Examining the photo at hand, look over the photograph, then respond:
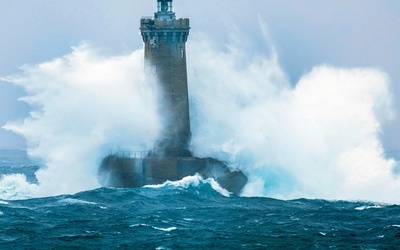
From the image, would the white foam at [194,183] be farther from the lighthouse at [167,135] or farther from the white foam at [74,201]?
the white foam at [74,201]

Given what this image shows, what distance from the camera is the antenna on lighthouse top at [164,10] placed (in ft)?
144

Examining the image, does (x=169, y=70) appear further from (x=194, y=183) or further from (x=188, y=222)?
(x=188, y=222)

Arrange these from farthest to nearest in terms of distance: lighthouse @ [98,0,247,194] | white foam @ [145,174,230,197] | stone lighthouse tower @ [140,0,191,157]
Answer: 1. stone lighthouse tower @ [140,0,191,157]
2. lighthouse @ [98,0,247,194]
3. white foam @ [145,174,230,197]

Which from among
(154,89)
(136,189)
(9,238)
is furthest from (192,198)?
(9,238)

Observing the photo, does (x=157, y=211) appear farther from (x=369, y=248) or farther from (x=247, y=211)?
(x=369, y=248)

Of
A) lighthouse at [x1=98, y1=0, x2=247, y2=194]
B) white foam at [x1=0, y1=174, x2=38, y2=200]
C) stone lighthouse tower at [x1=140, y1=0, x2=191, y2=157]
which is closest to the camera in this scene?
white foam at [x1=0, y1=174, x2=38, y2=200]

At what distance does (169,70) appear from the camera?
4356 cm

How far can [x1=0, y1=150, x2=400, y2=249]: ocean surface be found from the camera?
27.2 meters

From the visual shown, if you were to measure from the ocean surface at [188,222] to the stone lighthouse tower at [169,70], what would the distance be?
437cm

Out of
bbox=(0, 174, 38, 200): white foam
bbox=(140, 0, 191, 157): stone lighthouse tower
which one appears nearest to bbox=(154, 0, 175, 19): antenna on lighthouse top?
bbox=(140, 0, 191, 157): stone lighthouse tower

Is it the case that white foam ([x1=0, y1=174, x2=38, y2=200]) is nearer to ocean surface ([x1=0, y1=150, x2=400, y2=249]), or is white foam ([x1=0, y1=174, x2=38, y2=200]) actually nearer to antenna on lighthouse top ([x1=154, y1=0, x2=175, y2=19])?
ocean surface ([x1=0, y1=150, x2=400, y2=249])

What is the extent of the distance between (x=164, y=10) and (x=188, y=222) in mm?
15815

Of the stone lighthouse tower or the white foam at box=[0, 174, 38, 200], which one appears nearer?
the white foam at box=[0, 174, 38, 200]

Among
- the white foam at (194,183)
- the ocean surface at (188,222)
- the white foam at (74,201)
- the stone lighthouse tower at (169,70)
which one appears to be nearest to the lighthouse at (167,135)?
the stone lighthouse tower at (169,70)
